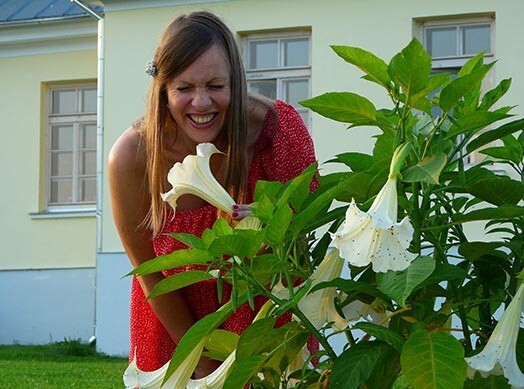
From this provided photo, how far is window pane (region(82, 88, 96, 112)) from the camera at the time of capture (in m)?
15.4

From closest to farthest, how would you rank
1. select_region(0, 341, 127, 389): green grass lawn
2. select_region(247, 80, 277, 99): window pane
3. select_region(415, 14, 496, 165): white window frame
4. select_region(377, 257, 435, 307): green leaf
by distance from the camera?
1. select_region(377, 257, 435, 307): green leaf
2. select_region(0, 341, 127, 389): green grass lawn
3. select_region(415, 14, 496, 165): white window frame
4. select_region(247, 80, 277, 99): window pane

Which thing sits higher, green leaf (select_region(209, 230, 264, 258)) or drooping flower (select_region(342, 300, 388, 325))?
green leaf (select_region(209, 230, 264, 258))

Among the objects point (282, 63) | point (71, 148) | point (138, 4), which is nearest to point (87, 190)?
point (71, 148)

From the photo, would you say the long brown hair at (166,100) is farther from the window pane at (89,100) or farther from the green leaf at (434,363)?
the window pane at (89,100)

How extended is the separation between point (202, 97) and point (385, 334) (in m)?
1.09

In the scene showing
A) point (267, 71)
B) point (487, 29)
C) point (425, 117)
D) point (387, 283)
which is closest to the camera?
point (387, 283)

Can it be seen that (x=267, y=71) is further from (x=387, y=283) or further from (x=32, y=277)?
(x=387, y=283)

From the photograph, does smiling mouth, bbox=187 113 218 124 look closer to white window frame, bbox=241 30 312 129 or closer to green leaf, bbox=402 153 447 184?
green leaf, bbox=402 153 447 184

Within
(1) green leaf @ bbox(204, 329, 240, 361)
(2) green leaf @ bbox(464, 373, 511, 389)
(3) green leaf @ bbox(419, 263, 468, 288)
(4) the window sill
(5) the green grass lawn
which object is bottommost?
(5) the green grass lawn

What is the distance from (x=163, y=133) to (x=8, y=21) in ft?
40.8

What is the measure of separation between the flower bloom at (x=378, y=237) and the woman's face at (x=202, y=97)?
1110 mm

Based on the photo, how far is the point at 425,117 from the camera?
1.96 m

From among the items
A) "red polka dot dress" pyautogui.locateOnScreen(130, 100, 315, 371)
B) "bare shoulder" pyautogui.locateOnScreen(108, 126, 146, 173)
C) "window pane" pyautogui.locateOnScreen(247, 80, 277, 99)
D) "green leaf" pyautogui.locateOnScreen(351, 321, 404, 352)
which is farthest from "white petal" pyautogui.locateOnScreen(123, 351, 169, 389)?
"window pane" pyautogui.locateOnScreen(247, 80, 277, 99)

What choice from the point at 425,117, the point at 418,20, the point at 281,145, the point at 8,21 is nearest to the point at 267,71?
the point at 418,20
